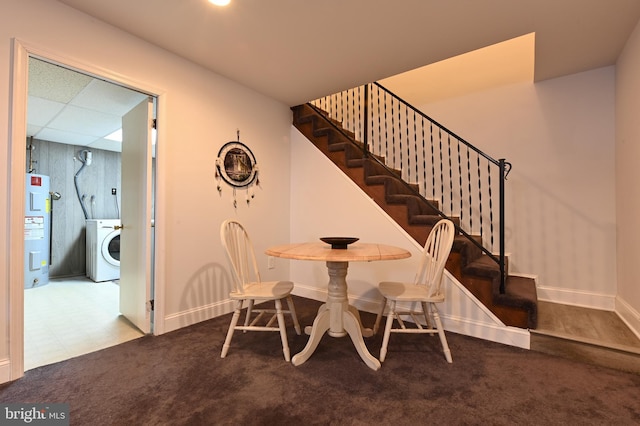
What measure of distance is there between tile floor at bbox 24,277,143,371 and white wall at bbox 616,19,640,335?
12.4 ft

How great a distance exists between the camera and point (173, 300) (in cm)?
A: 237

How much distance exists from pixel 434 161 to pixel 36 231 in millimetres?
5195

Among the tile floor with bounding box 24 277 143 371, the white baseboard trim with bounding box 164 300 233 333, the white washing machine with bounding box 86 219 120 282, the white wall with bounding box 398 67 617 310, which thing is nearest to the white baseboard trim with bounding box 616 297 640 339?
the white wall with bounding box 398 67 617 310

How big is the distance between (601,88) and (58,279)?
6966 millimetres

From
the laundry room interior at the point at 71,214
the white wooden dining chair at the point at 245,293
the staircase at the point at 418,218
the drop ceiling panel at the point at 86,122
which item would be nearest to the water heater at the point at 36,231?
the laundry room interior at the point at 71,214

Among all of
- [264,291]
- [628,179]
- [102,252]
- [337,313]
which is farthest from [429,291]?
[102,252]

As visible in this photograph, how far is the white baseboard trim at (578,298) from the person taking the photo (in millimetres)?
2510

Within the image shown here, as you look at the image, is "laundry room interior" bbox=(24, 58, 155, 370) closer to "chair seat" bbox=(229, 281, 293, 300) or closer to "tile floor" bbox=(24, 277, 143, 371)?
"tile floor" bbox=(24, 277, 143, 371)

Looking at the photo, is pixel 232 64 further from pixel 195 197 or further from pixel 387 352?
pixel 387 352

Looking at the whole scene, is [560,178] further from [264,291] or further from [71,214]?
[71,214]

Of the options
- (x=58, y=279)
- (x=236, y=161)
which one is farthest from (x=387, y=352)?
(x=58, y=279)

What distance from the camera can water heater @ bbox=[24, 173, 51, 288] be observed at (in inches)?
145

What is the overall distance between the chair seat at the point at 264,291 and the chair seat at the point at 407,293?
704 millimetres

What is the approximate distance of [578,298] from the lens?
8.63ft
